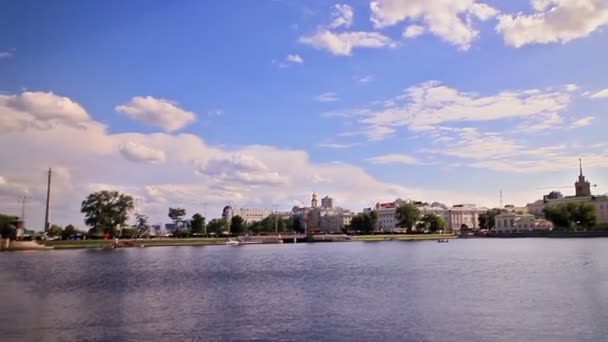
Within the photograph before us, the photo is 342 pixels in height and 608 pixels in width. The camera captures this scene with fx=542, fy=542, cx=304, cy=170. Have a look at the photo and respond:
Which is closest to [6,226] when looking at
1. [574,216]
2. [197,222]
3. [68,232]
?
[68,232]

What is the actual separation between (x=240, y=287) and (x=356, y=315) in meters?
17.4

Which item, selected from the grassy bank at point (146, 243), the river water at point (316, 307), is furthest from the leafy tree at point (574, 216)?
the river water at point (316, 307)

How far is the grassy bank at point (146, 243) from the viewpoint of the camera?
140m

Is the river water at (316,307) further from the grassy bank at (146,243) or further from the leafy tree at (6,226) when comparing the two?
the leafy tree at (6,226)

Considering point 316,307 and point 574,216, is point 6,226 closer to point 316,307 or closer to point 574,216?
point 316,307

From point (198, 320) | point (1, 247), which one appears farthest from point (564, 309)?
point (1, 247)

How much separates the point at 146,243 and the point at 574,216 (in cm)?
14508

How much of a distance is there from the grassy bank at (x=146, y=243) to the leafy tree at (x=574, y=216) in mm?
118296

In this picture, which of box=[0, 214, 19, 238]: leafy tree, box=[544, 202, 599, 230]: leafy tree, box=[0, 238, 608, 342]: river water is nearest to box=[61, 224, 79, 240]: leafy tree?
box=[0, 214, 19, 238]: leafy tree

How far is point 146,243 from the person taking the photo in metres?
156

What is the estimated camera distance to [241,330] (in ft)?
89.1

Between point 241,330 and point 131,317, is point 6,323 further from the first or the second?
point 241,330

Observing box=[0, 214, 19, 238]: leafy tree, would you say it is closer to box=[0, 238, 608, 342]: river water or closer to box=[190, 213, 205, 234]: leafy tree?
box=[190, 213, 205, 234]: leafy tree

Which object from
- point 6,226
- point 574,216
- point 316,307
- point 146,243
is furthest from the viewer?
point 574,216
